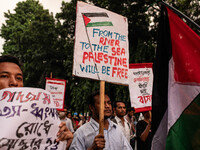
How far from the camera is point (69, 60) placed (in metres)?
18.0

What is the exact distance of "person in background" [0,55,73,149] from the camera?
5.58 ft

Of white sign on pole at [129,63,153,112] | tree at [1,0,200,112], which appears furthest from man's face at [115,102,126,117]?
tree at [1,0,200,112]

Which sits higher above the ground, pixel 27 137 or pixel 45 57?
pixel 45 57

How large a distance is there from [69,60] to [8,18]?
16625mm

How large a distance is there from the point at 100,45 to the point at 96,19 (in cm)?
37

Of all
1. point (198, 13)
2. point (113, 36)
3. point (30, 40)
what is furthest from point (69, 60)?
point (113, 36)

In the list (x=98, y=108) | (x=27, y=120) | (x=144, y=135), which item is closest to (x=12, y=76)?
(x=27, y=120)

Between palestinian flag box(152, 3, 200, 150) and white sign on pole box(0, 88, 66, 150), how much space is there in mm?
1023

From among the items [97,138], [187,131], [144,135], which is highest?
[187,131]

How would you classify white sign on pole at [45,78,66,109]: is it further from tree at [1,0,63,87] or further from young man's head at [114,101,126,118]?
tree at [1,0,63,87]

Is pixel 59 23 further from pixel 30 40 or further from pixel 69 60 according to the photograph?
pixel 69 60

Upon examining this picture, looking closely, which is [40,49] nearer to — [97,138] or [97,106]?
[97,106]

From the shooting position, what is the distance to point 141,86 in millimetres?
5473

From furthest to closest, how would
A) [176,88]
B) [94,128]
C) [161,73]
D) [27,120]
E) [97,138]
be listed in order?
[94,128]
[97,138]
[161,73]
[176,88]
[27,120]
